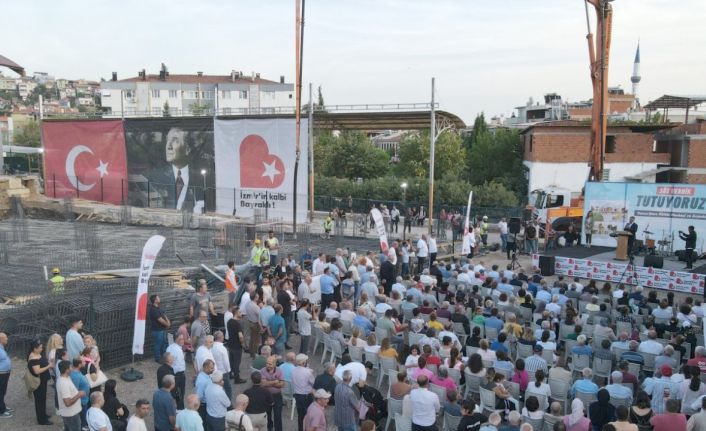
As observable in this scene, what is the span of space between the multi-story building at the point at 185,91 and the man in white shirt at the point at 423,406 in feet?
296

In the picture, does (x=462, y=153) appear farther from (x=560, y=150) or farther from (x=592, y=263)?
(x=592, y=263)

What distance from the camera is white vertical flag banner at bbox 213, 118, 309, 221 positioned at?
33.0 m

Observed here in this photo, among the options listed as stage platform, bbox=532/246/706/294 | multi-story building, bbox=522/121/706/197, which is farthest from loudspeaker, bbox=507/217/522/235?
multi-story building, bbox=522/121/706/197

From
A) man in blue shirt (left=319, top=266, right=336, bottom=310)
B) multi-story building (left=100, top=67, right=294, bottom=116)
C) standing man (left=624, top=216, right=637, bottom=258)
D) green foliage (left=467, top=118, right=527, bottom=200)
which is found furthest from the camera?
multi-story building (left=100, top=67, right=294, bottom=116)

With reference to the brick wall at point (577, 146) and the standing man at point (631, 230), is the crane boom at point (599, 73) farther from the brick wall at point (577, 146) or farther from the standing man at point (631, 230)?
the brick wall at point (577, 146)

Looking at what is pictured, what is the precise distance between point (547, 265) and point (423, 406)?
14238 mm

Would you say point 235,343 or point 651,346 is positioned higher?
point 651,346

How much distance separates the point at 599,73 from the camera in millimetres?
24688

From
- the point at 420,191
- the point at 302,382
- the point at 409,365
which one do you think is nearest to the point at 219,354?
the point at 302,382

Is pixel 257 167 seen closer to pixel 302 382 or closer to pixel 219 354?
pixel 219 354

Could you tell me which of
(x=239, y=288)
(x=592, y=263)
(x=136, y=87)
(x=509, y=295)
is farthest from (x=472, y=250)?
(x=136, y=87)

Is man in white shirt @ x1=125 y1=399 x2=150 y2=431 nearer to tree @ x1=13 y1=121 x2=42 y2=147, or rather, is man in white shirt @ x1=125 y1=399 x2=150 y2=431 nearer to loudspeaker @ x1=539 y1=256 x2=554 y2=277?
loudspeaker @ x1=539 y1=256 x2=554 y2=277

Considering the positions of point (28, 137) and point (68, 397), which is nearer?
point (68, 397)

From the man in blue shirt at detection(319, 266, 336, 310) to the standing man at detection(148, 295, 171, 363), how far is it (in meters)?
3.99
